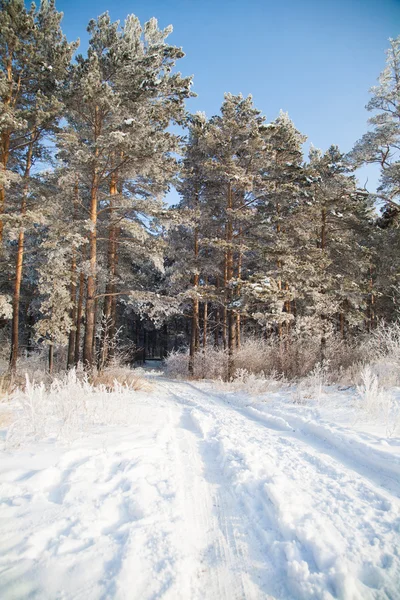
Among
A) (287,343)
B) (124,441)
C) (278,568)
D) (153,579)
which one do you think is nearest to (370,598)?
(278,568)

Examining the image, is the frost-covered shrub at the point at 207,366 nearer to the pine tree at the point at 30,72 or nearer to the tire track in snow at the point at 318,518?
the pine tree at the point at 30,72

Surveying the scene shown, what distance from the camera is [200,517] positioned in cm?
226

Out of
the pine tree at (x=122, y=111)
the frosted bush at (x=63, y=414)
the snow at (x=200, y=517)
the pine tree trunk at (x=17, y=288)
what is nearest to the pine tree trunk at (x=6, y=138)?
the pine tree trunk at (x=17, y=288)

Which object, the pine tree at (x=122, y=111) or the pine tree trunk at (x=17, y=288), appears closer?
the pine tree at (x=122, y=111)

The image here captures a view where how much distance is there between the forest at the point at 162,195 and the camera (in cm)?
962

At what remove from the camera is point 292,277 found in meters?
12.8

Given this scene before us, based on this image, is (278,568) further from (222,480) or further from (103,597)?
(222,480)

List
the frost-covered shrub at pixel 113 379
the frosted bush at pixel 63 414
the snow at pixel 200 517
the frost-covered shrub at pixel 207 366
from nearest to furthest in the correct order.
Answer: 1. the snow at pixel 200 517
2. the frosted bush at pixel 63 414
3. the frost-covered shrub at pixel 113 379
4. the frost-covered shrub at pixel 207 366

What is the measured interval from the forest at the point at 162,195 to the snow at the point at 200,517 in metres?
7.26

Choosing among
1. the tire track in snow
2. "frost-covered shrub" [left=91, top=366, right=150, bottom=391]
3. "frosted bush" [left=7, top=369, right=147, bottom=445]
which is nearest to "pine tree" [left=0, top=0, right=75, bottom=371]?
"frost-covered shrub" [left=91, top=366, right=150, bottom=391]

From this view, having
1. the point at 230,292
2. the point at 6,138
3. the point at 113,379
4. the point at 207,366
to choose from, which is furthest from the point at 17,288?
the point at 207,366

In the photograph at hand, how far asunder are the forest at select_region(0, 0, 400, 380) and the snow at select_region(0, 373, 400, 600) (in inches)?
286

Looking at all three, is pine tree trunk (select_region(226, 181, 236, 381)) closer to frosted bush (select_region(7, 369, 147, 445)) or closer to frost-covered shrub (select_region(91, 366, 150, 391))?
frost-covered shrub (select_region(91, 366, 150, 391))

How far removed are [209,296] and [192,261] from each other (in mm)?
2796
